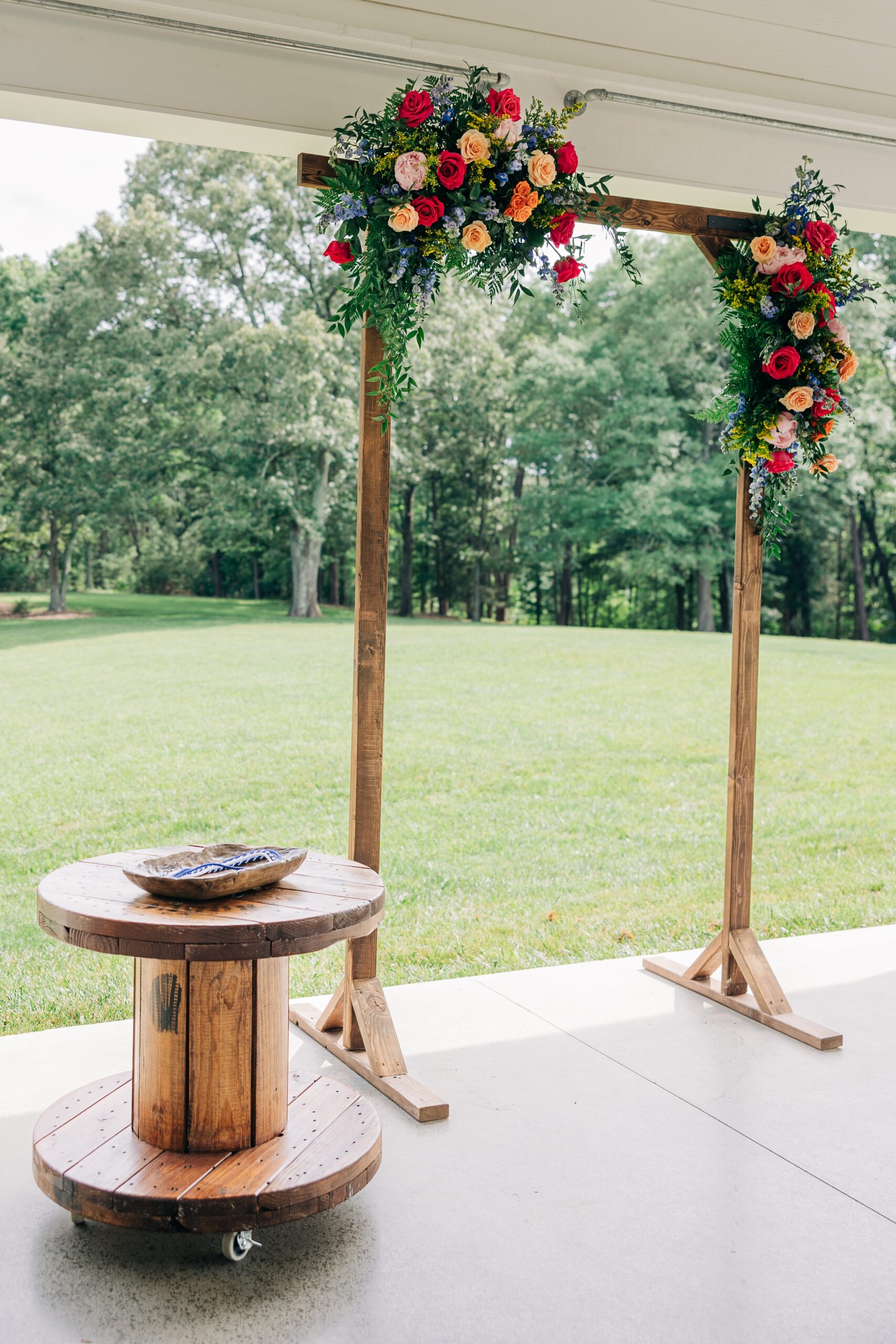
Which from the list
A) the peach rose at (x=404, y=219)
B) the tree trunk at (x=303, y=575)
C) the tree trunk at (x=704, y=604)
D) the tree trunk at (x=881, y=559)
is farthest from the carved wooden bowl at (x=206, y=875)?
the tree trunk at (x=881, y=559)

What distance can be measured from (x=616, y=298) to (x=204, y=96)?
54.4 feet

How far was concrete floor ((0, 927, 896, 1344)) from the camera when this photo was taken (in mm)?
2078

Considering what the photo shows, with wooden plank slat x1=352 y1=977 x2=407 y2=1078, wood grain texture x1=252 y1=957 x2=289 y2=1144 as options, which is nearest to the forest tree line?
wooden plank slat x1=352 y1=977 x2=407 y2=1078

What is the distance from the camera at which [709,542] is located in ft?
57.7

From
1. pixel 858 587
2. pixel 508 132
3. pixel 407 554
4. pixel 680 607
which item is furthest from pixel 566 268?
pixel 680 607

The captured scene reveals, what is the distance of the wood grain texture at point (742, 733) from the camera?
12.4 ft

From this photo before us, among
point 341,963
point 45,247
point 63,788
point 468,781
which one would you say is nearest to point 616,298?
point 45,247

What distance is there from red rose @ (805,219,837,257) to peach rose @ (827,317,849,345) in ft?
0.70

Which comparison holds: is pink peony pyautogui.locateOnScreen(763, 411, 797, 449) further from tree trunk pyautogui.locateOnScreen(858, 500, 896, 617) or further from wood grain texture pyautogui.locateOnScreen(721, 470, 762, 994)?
tree trunk pyautogui.locateOnScreen(858, 500, 896, 617)

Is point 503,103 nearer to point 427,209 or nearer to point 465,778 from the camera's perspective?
point 427,209

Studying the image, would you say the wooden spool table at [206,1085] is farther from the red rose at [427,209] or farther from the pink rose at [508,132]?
the pink rose at [508,132]

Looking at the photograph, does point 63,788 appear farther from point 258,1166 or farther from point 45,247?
point 45,247

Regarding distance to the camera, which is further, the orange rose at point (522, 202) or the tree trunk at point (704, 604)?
the tree trunk at point (704, 604)

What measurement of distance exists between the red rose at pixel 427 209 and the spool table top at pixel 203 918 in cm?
173
